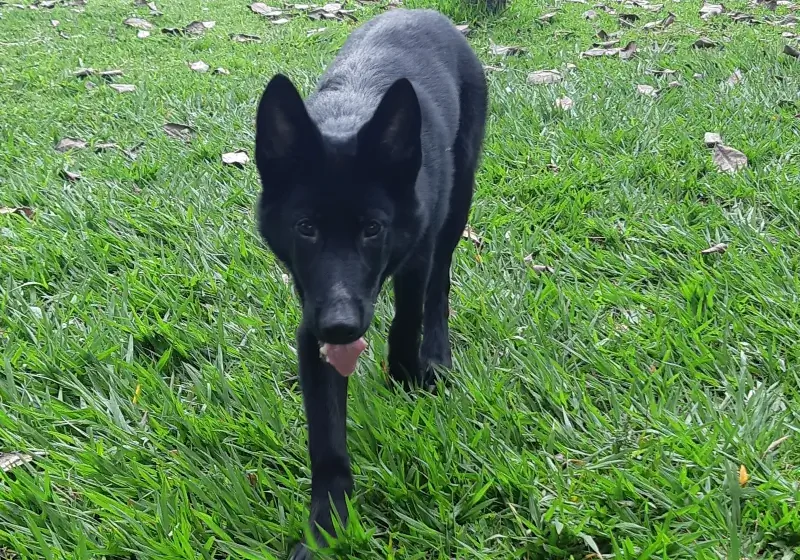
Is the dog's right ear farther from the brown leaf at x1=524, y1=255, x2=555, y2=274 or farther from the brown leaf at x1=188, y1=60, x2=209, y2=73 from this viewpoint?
the brown leaf at x1=188, y1=60, x2=209, y2=73

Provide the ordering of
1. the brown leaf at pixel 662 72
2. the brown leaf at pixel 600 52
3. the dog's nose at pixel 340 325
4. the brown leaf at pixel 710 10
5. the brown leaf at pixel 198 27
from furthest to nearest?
1. the brown leaf at pixel 198 27
2. the brown leaf at pixel 710 10
3. the brown leaf at pixel 600 52
4. the brown leaf at pixel 662 72
5. the dog's nose at pixel 340 325

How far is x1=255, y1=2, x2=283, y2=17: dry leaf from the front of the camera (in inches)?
303

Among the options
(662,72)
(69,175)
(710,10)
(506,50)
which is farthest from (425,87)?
(710,10)

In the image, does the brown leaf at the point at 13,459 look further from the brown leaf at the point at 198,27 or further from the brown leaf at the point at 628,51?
the brown leaf at the point at 198,27

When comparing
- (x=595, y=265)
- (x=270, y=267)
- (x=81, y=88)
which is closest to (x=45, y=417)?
(x=270, y=267)

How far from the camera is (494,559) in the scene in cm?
170

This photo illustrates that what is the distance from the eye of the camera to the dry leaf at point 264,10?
7.69 metres

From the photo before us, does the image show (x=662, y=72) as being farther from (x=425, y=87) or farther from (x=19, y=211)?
(x=19, y=211)

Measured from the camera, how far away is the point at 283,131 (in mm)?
1888

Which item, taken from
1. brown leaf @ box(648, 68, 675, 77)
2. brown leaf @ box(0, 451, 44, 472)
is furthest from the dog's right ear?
brown leaf @ box(648, 68, 675, 77)

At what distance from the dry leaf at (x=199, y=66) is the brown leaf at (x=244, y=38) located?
0.83 m

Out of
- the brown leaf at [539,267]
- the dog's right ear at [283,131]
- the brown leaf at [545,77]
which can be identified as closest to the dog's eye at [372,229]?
the dog's right ear at [283,131]

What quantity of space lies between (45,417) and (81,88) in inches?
152

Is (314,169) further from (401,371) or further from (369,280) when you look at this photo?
(401,371)
